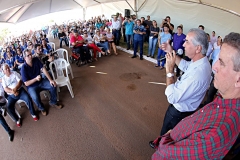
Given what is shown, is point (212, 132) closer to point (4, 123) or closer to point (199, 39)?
point (199, 39)

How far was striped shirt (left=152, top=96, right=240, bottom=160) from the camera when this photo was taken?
634 mm

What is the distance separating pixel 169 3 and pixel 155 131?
22.4 feet

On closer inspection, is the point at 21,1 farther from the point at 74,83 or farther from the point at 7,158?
the point at 7,158

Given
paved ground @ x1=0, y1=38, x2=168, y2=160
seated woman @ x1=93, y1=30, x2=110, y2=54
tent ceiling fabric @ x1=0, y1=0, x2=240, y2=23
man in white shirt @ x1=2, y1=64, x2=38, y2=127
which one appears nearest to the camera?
paved ground @ x1=0, y1=38, x2=168, y2=160

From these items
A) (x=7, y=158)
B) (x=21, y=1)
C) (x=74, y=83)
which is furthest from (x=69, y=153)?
(x=21, y=1)

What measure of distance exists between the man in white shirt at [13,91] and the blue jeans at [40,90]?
122 mm

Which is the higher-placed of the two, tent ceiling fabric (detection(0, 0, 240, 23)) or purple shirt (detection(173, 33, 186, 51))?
tent ceiling fabric (detection(0, 0, 240, 23))

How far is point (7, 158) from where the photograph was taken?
237 cm

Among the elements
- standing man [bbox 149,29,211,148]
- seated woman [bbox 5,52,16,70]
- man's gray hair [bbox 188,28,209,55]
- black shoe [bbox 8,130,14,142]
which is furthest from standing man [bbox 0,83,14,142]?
man's gray hair [bbox 188,28,209,55]

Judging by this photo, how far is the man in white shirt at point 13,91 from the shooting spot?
9.62 ft

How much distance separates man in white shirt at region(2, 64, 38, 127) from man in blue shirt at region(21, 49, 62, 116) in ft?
0.45

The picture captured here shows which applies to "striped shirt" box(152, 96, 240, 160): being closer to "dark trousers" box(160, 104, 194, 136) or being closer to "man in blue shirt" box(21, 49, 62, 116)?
"dark trousers" box(160, 104, 194, 136)

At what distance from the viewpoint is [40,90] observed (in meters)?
3.30

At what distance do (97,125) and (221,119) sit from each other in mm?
2503
